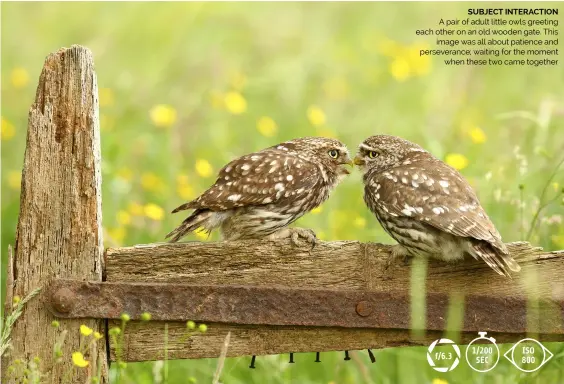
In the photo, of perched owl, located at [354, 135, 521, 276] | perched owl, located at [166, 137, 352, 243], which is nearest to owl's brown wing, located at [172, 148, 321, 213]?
perched owl, located at [166, 137, 352, 243]

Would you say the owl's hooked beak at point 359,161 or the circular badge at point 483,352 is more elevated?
the owl's hooked beak at point 359,161

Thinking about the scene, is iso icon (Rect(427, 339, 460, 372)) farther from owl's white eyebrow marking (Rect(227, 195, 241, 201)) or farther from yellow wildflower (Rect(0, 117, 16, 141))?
yellow wildflower (Rect(0, 117, 16, 141))

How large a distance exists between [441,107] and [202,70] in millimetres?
2415

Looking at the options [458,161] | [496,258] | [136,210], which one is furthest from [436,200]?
[136,210]

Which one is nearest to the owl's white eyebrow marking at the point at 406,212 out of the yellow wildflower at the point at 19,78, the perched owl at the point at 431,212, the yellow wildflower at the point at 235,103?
the perched owl at the point at 431,212

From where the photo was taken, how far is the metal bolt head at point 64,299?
14.2ft

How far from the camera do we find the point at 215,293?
4.38 meters

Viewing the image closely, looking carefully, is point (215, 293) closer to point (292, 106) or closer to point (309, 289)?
point (309, 289)

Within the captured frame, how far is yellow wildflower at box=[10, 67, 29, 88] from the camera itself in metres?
9.03

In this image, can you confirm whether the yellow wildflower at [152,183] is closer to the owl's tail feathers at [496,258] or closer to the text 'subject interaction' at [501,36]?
the text 'subject interaction' at [501,36]

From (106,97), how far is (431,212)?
4927 mm

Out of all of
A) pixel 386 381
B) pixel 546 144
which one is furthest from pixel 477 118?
pixel 386 381

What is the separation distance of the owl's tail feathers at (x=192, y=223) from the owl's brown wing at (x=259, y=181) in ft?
0.13

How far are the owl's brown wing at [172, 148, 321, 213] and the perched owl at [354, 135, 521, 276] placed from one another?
36cm
